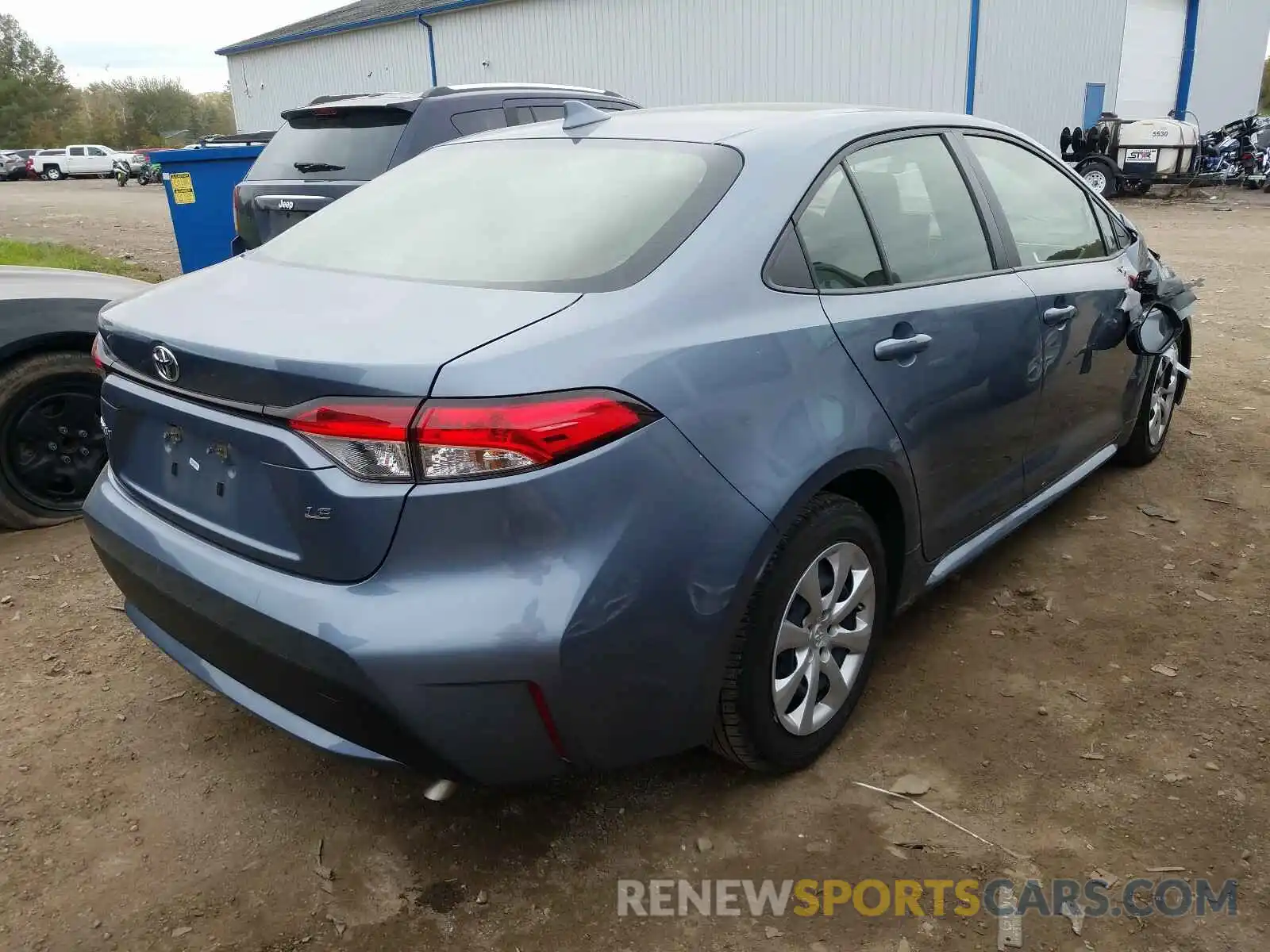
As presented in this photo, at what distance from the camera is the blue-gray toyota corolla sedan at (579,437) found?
74.2 inches

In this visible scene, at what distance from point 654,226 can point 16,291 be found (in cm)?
313

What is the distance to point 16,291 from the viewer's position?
413 cm

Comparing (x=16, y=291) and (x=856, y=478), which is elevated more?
(x=16, y=291)

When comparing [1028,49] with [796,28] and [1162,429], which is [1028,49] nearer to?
[796,28]

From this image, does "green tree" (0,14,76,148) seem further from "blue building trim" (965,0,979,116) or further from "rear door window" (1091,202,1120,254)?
"rear door window" (1091,202,1120,254)

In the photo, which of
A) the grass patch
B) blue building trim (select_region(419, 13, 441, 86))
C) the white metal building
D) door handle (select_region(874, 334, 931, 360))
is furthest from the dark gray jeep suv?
blue building trim (select_region(419, 13, 441, 86))

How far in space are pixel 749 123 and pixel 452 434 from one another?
4.58 ft

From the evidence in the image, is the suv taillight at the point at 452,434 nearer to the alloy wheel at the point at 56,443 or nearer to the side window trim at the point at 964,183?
the side window trim at the point at 964,183

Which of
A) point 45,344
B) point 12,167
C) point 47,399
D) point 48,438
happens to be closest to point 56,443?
point 48,438

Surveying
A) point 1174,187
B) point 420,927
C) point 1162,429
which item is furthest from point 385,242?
point 1174,187

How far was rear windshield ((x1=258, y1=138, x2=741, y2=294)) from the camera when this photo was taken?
89.2 inches

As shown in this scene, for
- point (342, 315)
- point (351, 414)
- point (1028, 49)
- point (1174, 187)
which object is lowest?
point (1174, 187)

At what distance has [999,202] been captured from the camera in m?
3.27

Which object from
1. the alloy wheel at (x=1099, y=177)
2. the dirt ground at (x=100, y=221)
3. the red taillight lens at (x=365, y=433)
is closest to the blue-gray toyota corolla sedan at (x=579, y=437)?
the red taillight lens at (x=365, y=433)
